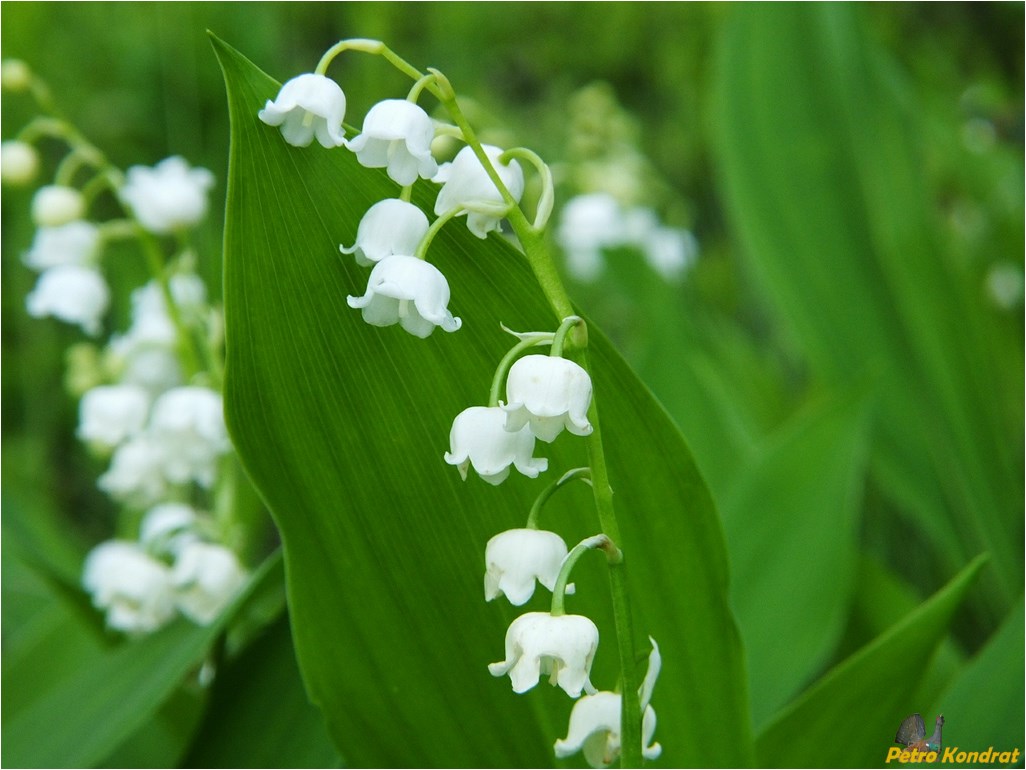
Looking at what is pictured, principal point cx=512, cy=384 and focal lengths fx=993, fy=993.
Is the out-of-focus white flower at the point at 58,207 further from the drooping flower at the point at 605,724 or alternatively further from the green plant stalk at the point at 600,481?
the drooping flower at the point at 605,724

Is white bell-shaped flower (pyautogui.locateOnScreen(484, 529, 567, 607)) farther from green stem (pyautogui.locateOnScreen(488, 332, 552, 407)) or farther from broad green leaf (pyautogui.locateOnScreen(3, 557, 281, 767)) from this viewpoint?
broad green leaf (pyautogui.locateOnScreen(3, 557, 281, 767))

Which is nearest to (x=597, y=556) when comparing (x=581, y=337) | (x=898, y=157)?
(x=581, y=337)

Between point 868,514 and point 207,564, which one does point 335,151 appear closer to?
point 207,564

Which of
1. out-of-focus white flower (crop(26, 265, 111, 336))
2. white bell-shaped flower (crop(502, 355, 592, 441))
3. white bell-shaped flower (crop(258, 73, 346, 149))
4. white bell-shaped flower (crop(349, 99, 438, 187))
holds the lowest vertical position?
out-of-focus white flower (crop(26, 265, 111, 336))

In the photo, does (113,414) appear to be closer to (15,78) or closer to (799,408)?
(15,78)

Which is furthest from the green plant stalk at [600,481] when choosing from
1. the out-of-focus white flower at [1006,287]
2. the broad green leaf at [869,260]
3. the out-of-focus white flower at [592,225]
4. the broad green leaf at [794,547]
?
the out-of-focus white flower at [1006,287]

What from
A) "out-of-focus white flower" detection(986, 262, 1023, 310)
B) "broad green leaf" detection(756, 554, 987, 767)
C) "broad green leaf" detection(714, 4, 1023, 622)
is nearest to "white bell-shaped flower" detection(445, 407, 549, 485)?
"broad green leaf" detection(756, 554, 987, 767)
